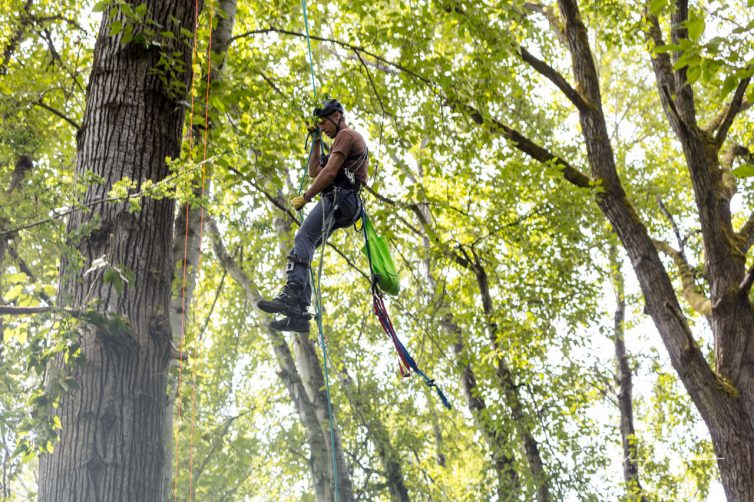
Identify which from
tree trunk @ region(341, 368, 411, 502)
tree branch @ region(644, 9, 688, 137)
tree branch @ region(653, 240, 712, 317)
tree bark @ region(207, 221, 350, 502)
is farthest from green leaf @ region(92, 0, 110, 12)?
tree trunk @ region(341, 368, 411, 502)

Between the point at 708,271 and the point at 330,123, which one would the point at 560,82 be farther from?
the point at 330,123

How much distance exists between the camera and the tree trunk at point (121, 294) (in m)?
4.16

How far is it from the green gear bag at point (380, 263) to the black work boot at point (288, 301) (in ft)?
1.95

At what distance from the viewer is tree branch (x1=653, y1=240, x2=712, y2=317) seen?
929 cm

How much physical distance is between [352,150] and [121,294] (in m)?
1.81

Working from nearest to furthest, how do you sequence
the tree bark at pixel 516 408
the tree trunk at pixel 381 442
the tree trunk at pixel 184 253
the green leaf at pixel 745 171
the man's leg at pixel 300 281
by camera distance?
1. the green leaf at pixel 745 171
2. the man's leg at pixel 300 281
3. the tree trunk at pixel 184 253
4. the tree bark at pixel 516 408
5. the tree trunk at pixel 381 442

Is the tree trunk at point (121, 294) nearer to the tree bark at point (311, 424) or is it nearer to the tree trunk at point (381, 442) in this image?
the tree bark at point (311, 424)

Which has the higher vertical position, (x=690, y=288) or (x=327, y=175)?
(x=690, y=288)

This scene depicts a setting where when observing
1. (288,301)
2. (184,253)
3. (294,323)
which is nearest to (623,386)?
(184,253)

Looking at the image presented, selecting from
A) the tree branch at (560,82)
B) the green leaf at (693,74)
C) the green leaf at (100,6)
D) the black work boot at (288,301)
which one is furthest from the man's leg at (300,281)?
the tree branch at (560,82)

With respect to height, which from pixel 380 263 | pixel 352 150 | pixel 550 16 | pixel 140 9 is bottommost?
pixel 380 263

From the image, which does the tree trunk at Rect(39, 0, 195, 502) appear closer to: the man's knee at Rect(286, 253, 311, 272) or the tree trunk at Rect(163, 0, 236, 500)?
the man's knee at Rect(286, 253, 311, 272)

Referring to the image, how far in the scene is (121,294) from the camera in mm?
4262

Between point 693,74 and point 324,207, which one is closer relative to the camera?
point 693,74
